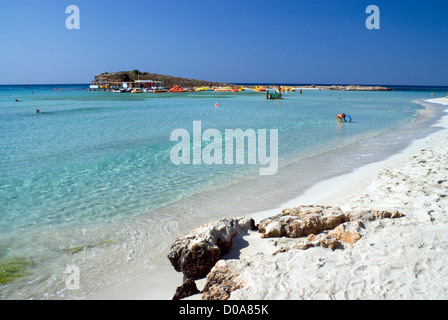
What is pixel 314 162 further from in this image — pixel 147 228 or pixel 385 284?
pixel 385 284

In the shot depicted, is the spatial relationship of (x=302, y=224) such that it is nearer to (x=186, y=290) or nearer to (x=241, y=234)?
(x=241, y=234)

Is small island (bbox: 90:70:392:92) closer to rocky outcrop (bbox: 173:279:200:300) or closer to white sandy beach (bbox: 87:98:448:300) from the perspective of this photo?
white sandy beach (bbox: 87:98:448:300)

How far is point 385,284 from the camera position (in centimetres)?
326

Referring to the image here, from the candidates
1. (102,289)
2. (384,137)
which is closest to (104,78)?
(384,137)

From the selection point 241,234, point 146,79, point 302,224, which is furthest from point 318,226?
point 146,79
